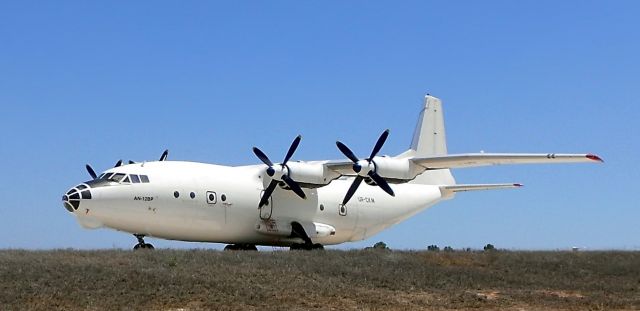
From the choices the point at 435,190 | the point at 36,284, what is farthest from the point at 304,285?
the point at 435,190

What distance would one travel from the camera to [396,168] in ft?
103

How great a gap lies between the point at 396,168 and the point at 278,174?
491 centimetres

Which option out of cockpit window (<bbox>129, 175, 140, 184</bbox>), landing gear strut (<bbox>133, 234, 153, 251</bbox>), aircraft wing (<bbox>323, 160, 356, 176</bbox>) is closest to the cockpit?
cockpit window (<bbox>129, 175, 140, 184</bbox>)

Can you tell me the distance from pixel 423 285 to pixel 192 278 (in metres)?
7.33

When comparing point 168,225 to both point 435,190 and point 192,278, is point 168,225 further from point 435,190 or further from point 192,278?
point 435,190

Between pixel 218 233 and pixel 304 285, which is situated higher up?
pixel 218 233

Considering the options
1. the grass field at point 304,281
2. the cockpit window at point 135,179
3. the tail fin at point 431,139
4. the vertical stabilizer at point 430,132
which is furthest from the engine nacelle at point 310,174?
the vertical stabilizer at point 430,132

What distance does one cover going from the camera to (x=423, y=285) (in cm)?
2384

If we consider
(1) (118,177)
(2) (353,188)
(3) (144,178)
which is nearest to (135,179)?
(3) (144,178)

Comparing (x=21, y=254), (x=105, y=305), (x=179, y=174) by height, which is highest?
(x=179, y=174)

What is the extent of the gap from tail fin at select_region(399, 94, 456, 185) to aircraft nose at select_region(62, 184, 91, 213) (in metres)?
18.1

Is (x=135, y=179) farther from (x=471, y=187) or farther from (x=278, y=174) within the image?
(x=471, y=187)

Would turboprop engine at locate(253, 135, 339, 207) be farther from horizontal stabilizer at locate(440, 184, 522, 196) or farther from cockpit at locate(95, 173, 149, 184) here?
horizontal stabilizer at locate(440, 184, 522, 196)

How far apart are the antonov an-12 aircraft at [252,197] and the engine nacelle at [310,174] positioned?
1.7 inches
